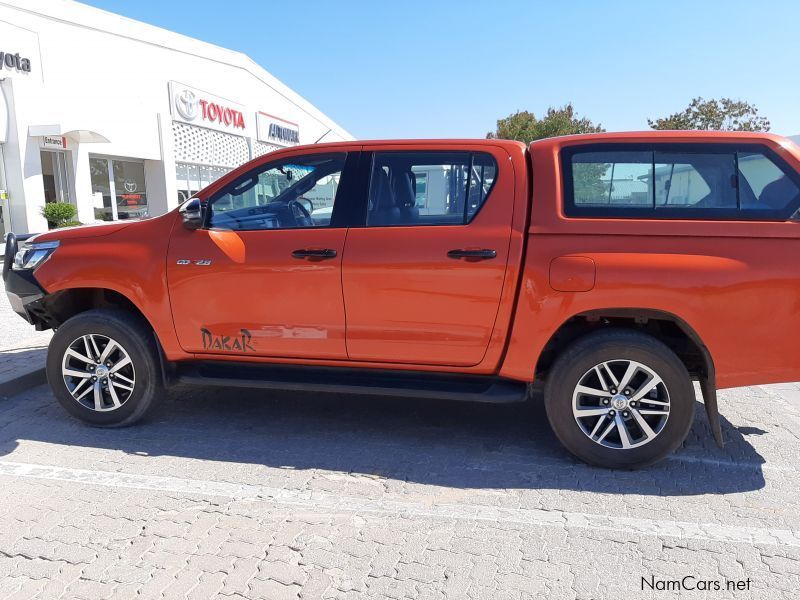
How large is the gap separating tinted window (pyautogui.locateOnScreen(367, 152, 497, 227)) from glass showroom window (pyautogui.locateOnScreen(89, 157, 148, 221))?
18.0m

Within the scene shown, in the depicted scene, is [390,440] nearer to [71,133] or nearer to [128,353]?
[128,353]

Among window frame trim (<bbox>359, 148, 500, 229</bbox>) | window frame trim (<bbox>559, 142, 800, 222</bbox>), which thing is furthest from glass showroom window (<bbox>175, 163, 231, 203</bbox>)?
window frame trim (<bbox>559, 142, 800, 222</bbox>)

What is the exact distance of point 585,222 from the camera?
11.8 feet

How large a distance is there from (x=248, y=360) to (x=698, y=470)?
2926 millimetres

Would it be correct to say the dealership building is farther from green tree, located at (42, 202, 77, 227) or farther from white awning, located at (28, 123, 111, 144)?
green tree, located at (42, 202, 77, 227)

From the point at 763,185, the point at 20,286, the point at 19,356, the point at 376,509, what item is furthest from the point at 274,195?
the point at 19,356

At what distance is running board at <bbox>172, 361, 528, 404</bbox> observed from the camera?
377cm

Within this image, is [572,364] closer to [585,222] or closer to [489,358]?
[489,358]

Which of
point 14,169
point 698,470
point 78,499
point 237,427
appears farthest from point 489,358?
point 14,169

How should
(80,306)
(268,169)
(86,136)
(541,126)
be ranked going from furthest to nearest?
(541,126)
(86,136)
(80,306)
(268,169)

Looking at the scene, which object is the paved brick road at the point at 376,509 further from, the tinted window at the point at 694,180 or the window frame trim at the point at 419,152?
the tinted window at the point at 694,180

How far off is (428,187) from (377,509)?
1.97 metres

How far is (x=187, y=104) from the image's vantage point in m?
23.7

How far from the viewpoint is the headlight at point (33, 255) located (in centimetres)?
442
